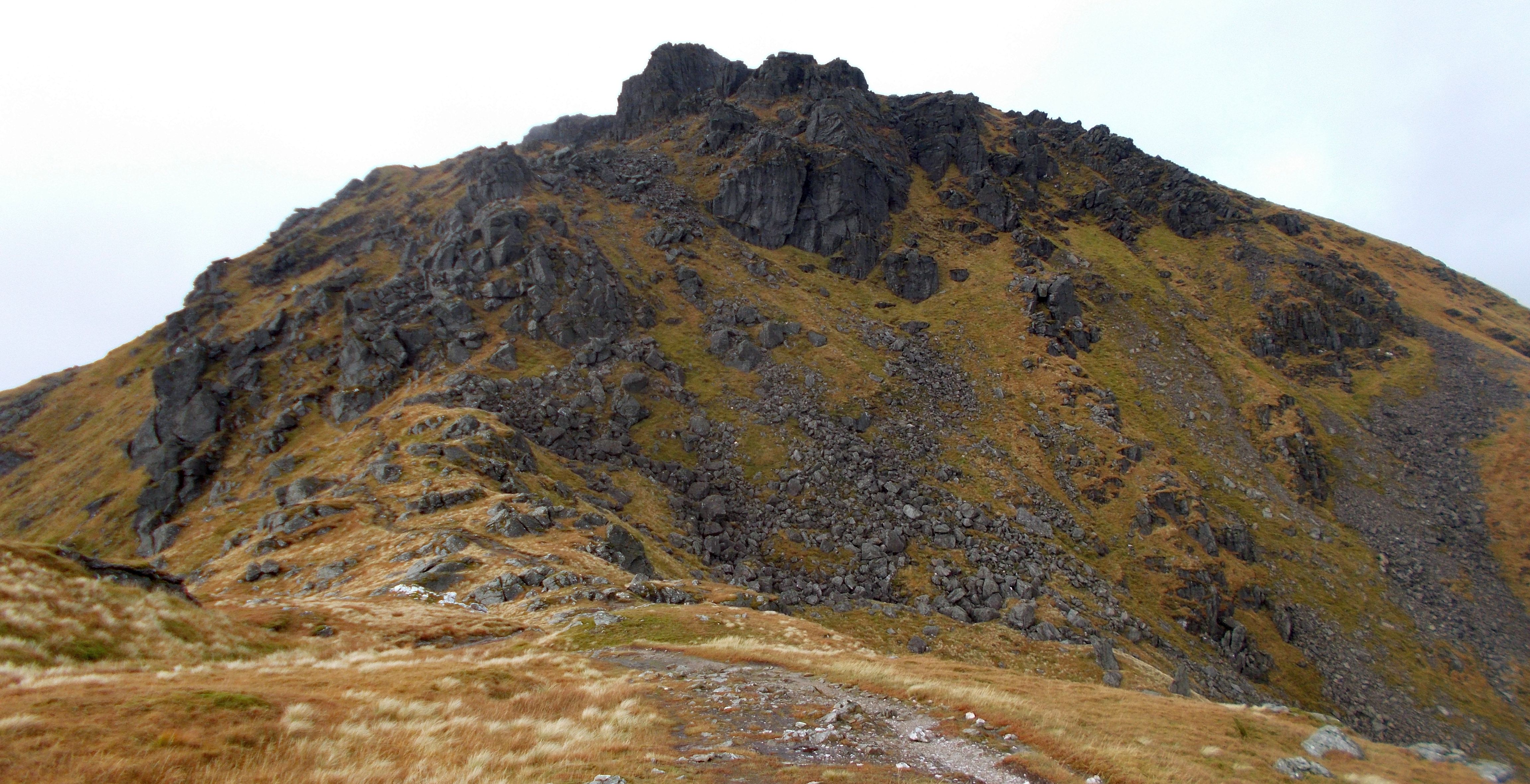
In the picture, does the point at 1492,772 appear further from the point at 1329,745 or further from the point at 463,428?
the point at 463,428

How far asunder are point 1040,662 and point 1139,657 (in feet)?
36.7

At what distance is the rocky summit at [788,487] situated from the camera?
1571 centimetres

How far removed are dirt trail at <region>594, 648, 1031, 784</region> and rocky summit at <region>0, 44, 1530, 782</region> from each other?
0.23 m

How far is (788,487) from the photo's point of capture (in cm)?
→ 6112

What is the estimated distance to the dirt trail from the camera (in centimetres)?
1336

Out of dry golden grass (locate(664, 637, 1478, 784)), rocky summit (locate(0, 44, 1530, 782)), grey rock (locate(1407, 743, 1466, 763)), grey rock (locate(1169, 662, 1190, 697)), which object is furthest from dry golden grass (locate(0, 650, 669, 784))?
grey rock (locate(1169, 662, 1190, 697))

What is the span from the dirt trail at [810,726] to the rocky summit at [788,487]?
0.23m

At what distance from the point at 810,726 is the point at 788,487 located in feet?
149

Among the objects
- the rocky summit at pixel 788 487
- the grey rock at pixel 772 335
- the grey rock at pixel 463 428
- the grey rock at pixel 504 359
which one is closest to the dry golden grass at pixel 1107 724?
the rocky summit at pixel 788 487

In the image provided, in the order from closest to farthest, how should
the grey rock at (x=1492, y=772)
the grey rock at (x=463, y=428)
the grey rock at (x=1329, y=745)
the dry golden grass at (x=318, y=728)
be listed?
the dry golden grass at (x=318, y=728), the grey rock at (x=1492, y=772), the grey rock at (x=1329, y=745), the grey rock at (x=463, y=428)

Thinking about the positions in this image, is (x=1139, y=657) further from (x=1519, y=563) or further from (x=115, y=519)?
(x=115, y=519)

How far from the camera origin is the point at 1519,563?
207ft

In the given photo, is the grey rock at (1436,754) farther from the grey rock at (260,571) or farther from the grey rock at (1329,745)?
the grey rock at (260,571)

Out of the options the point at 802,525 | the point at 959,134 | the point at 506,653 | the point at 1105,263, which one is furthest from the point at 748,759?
the point at 959,134
